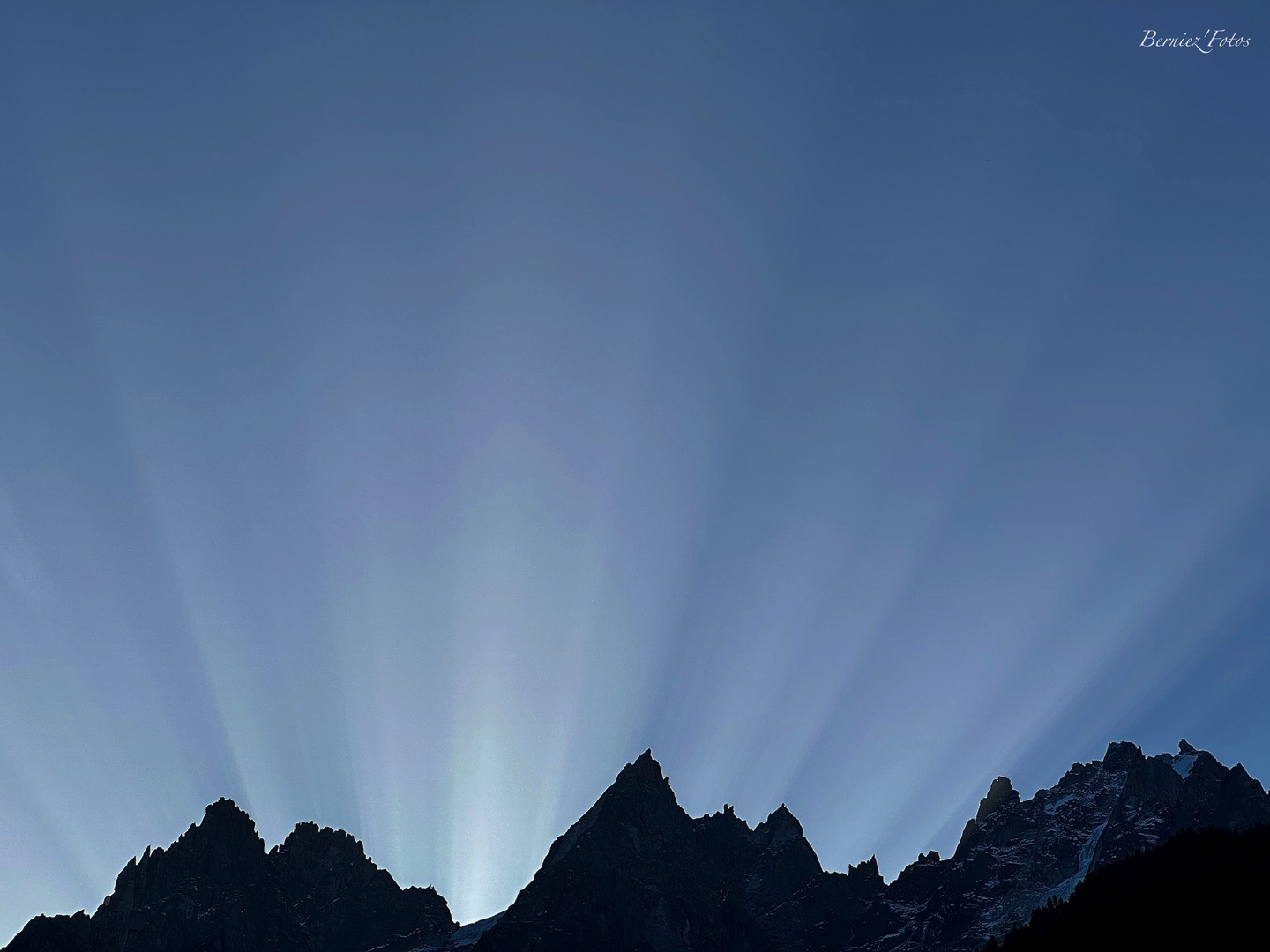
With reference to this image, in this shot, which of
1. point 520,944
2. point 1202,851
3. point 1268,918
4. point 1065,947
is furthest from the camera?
point 520,944

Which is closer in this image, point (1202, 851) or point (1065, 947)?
point (1065, 947)

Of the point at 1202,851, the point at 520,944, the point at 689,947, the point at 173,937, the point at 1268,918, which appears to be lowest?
the point at 1268,918

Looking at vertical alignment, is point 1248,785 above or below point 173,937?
below

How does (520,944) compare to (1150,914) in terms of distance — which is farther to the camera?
(520,944)

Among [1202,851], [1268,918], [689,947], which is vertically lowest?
[1268,918]

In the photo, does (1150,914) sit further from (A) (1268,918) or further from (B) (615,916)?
(B) (615,916)

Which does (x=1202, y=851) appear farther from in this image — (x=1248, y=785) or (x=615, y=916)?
(x=615, y=916)

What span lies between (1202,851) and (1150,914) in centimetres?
2134

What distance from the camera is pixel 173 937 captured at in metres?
196

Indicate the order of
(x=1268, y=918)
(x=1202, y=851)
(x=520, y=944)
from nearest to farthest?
1. (x=1268, y=918)
2. (x=1202, y=851)
3. (x=520, y=944)

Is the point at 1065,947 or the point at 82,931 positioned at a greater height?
the point at 82,931

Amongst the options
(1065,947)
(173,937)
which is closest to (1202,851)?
(1065,947)

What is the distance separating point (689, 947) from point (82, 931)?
127205 mm

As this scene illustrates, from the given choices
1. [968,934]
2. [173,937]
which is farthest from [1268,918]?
[173,937]
